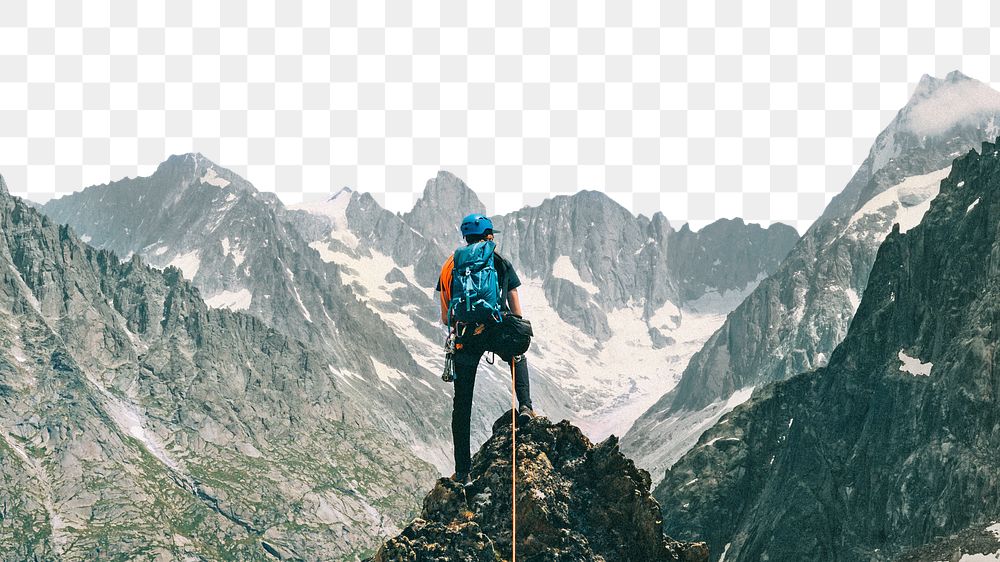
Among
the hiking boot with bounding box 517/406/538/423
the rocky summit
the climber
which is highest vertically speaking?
the climber

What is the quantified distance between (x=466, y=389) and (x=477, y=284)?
271 cm

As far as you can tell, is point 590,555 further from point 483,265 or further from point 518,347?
point 483,265

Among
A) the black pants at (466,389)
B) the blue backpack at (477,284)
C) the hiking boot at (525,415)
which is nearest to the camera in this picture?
the blue backpack at (477,284)

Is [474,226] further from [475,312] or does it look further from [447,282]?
[475,312]

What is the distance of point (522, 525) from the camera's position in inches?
985

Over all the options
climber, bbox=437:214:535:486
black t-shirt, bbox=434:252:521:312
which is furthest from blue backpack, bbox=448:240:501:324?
black t-shirt, bbox=434:252:521:312

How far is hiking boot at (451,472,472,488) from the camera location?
26141 mm

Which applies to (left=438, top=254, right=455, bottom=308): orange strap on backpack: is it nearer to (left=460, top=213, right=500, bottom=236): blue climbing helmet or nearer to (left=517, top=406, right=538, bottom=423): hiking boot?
(left=460, top=213, right=500, bottom=236): blue climbing helmet

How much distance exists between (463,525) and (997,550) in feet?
648

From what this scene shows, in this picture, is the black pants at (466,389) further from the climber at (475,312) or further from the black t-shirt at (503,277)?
the black t-shirt at (503,277)

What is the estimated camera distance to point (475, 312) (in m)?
25.5

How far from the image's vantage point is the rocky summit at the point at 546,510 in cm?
2473

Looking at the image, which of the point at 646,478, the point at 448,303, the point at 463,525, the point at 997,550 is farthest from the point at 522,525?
the point at 997,550

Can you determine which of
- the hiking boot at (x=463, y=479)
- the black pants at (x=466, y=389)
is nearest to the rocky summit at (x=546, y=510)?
the hiking boot at (x=463, y=479)
